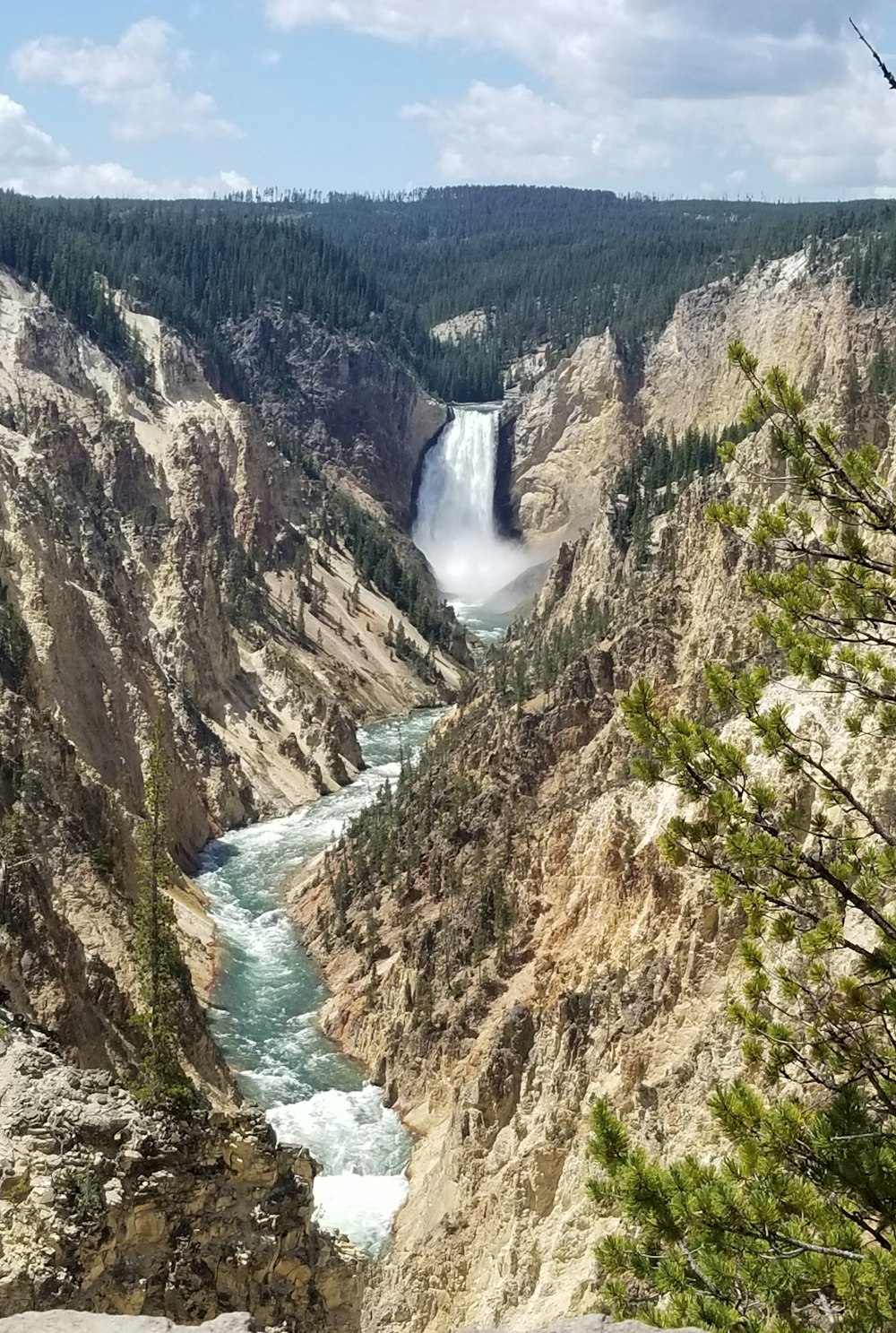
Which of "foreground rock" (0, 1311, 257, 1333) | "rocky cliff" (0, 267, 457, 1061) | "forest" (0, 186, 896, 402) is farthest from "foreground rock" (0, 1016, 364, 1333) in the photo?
"forest" (0, 186, 896, 402)

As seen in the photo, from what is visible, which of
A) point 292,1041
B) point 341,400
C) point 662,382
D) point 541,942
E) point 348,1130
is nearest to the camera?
point 348,1130

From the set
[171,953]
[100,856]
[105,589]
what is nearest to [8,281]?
[105,589]

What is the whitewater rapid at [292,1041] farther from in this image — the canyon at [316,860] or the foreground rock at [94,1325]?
the foreground rock at [94,1325]

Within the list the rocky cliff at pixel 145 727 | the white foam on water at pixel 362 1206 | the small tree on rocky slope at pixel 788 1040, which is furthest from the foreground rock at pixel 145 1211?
the white foam on water at pixel 362 1206

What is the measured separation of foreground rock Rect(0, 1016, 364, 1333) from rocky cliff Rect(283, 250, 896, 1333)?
4.64 metres

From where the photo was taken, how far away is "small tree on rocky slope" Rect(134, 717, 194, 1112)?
17.2 metres

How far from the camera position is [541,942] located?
26453 millimetres

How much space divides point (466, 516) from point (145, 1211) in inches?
3571

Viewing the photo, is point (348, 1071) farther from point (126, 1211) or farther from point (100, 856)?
point (126, 1211)

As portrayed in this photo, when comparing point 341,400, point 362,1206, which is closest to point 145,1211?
point 362,1206

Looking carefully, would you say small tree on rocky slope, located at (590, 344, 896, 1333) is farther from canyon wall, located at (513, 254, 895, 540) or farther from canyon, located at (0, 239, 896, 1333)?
canyon wall, located at (513, 254, 895, 540)

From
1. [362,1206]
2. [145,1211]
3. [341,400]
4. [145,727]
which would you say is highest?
[341,400]

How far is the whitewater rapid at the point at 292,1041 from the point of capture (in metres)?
23.5

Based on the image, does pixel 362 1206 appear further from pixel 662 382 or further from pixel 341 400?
pixel 341 400
